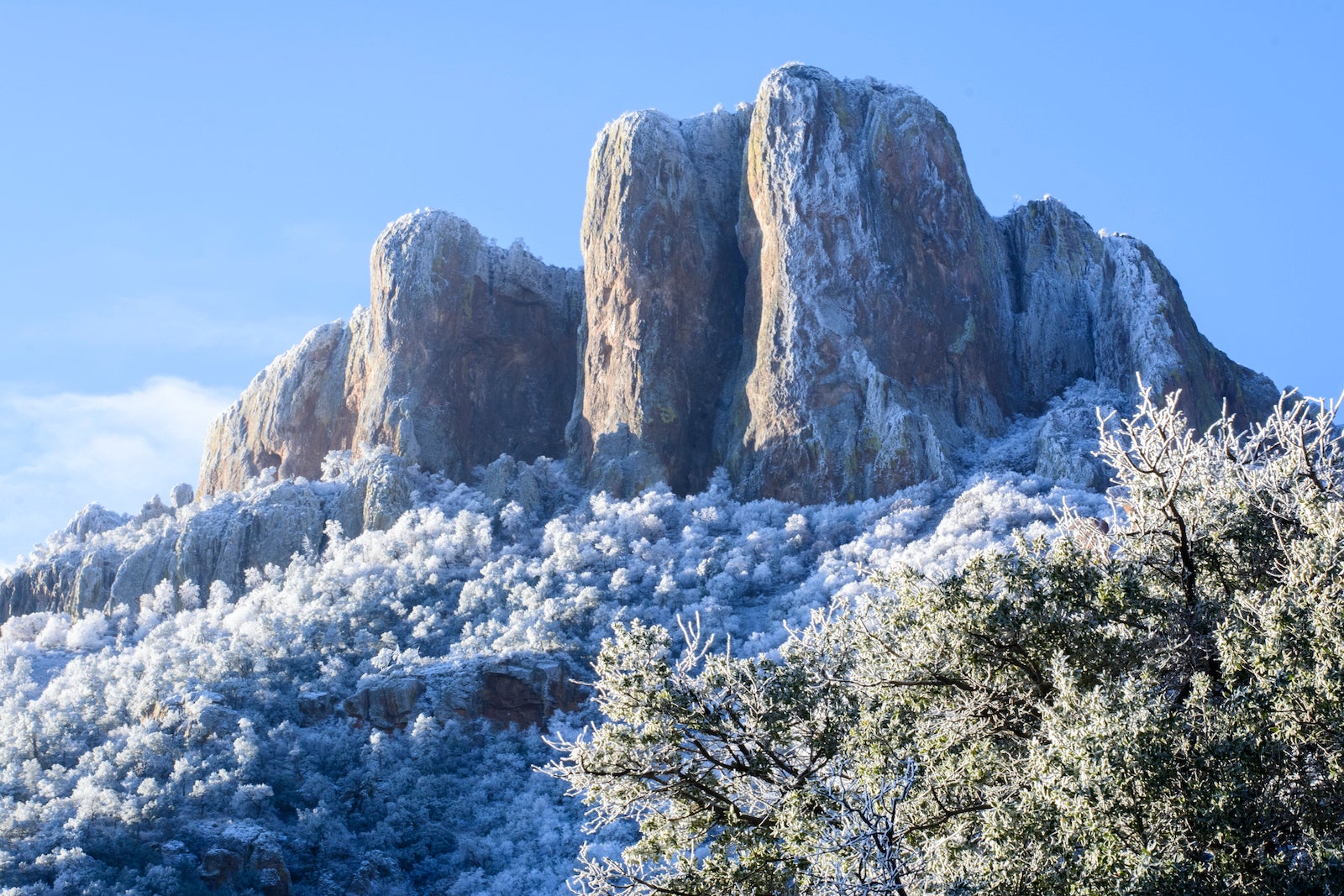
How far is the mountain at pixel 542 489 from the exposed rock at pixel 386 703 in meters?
0.08

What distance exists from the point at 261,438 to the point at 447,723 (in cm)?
2420

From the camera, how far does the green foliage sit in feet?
30.7

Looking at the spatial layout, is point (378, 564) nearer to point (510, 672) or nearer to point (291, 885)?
point (510, 672)

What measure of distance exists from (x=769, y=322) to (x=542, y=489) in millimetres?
8692

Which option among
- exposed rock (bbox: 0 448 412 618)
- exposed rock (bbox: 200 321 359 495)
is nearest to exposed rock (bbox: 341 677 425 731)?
exposed rock (bbox: 0 448 412 618)

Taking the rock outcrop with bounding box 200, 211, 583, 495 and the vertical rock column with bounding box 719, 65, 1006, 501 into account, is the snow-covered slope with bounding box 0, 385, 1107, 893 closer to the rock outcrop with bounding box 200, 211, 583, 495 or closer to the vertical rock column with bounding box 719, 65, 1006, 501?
the vertical rock column with bounding box 719, 65, 1006, 501

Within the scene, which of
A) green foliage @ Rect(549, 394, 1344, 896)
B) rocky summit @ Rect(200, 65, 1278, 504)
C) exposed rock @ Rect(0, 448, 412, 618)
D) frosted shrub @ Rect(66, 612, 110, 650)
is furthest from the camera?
exposed rock @ Rect(0, 448, 412, 618)

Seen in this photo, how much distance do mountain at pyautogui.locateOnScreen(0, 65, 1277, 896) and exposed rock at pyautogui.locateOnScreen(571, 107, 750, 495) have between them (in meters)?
0.12

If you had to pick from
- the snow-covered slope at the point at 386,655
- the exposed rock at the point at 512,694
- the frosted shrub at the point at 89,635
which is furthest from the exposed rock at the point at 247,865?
the frosted shrub at the point at 89,635

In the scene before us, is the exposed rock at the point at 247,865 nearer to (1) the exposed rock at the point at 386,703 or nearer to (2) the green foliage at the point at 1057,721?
(1) the exposed rock at the point at 386,703

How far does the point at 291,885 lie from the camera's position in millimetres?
24797

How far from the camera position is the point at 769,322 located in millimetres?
40875

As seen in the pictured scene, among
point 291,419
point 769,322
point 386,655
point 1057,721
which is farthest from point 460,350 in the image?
point 1057,721

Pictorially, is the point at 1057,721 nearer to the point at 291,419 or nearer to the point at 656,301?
the point at 656,301
